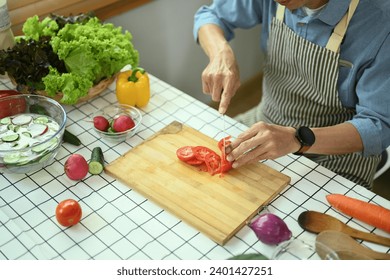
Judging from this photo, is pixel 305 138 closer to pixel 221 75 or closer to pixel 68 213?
pixel 221 75

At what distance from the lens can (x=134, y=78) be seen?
174 cm

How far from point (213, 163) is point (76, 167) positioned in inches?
15.8

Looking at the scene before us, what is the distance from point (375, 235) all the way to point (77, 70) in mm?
1054

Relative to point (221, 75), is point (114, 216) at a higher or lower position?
lower

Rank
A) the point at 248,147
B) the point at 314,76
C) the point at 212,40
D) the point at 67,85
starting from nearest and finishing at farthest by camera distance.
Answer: the point at 248,147 → the point at 67,85 → the point at 314,76 → the point at 212,40

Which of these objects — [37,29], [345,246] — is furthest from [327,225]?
[37,29]

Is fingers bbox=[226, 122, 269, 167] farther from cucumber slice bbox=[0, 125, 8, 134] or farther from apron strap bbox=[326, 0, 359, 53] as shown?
cucumber slice bbox=[0, 125, 8, 134]

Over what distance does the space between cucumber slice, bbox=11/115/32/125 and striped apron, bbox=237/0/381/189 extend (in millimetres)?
932

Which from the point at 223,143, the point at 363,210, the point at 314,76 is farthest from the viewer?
the point at 314,76

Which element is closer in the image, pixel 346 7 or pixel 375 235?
pixel 375 235

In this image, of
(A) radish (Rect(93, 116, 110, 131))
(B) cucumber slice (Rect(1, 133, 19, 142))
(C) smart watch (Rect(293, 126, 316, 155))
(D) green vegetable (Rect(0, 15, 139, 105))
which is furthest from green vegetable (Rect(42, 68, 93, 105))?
(C) smart watch (Rect(293, 126, 316, 155))

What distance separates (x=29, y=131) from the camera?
1521mm
